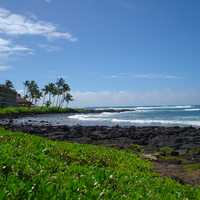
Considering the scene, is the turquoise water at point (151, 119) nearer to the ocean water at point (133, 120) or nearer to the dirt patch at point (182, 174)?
the ocean water at point (133, 120)

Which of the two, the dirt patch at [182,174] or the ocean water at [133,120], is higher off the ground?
the ocean water at [133,120]

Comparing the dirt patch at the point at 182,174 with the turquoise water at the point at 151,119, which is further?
the turquoise water at the point at 151,119

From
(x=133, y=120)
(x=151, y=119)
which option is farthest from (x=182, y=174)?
(x=151, y=119)

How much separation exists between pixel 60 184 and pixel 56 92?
6054 inches

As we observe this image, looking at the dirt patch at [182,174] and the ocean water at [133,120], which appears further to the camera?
the ocean water at [133,120]

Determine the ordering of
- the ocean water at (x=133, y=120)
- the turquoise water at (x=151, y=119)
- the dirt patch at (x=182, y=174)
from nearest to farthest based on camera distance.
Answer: the dirt patch at (x=182, y=174), the ocean water at (x=133, y=120), the turquoise water at (x=151, y=119)

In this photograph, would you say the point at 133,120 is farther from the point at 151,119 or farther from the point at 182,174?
the point at 182,174

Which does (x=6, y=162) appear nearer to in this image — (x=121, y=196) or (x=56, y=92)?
(x=121, y=196)

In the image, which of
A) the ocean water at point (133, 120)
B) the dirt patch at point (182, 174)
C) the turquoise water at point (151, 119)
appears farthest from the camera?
the turquoise water at point (151, 119)

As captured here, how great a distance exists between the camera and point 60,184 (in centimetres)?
678

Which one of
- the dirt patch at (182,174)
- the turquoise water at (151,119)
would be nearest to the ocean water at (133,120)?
the turquoise water at (151,119)

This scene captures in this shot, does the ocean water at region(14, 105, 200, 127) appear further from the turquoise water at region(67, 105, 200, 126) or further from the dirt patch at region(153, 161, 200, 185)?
the dirt patch at region(153, 161, 200, 185)

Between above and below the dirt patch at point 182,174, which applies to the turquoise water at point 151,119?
above

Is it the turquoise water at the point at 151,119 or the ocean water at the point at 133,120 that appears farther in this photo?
the turquoise water at the point at 151,119
